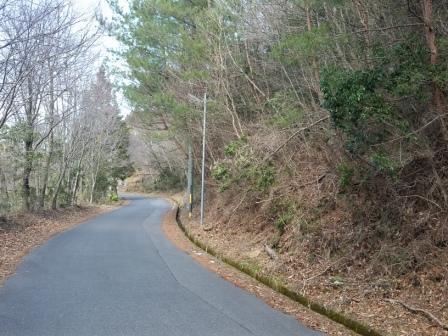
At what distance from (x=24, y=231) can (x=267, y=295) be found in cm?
1151

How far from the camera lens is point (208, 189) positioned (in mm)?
24062

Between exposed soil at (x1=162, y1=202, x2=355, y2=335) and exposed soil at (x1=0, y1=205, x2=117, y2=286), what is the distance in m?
4.52

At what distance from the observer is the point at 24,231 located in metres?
16.0

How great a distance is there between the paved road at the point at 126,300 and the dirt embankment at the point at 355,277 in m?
1.13

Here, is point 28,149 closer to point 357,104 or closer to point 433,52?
point 357,104

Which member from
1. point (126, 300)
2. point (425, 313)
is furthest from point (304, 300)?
point (126, 300)

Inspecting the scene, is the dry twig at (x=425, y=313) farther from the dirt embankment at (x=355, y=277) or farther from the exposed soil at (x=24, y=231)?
the exposed soil at (x=24, y=231)

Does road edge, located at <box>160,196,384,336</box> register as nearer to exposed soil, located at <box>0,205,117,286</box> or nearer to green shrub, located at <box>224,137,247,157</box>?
green shrub, located at <box>224,137,247,157</box>

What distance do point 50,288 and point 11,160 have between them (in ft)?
49.7

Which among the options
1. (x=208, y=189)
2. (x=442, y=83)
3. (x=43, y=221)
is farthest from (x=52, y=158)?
(x=442, y=83)

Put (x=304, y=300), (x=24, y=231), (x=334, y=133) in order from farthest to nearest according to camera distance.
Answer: (x=24, y=231), (x=334, y=133), (x=304, y=300)

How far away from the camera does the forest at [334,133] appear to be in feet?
23.4

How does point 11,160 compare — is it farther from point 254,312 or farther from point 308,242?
point 254,312

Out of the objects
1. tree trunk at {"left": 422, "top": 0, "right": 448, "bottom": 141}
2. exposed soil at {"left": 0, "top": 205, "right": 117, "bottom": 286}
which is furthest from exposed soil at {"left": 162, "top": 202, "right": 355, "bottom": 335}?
exposed soil at {"left": 0, "top": 205, "right": 117, "bottom": 286}
